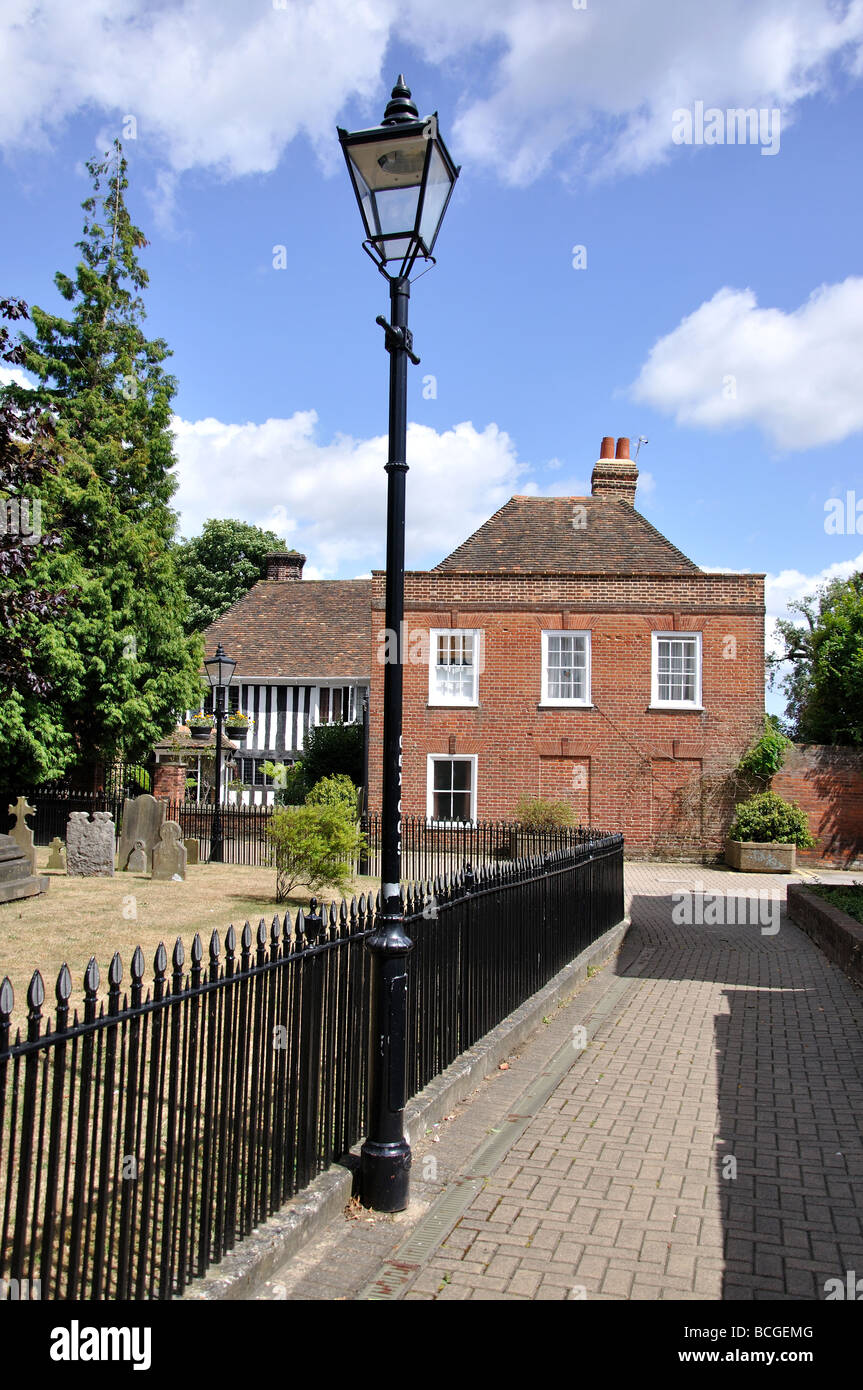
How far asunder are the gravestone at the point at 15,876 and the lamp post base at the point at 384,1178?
9.31 meters

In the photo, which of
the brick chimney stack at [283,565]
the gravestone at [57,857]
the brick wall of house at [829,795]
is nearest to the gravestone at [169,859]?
the gravestone at [57,857]

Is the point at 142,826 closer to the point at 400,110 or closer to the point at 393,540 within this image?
the point at 393,540

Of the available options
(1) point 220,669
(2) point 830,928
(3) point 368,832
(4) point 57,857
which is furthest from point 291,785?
(2) point 830,928

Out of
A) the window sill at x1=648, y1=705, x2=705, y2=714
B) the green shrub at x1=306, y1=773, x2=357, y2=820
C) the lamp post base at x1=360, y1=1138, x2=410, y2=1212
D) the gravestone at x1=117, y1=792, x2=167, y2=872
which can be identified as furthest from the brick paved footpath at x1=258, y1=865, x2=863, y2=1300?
the window sill at x1=648, y1=705, x2=705, y2=714

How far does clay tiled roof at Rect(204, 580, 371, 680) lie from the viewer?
32.3 metres

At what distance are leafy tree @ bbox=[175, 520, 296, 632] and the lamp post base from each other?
40648mm

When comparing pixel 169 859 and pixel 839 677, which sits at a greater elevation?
pixel 839 677

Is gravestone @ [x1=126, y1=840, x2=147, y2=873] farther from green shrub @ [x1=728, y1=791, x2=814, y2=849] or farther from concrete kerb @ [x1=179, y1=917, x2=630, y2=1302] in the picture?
green shrub @ [x1=728, y1=791, x2=814, y2=849]

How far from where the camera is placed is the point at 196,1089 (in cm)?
372

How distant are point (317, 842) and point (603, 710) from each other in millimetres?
12312

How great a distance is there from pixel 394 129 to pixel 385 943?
362 centimetres

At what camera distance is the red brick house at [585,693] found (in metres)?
23.0

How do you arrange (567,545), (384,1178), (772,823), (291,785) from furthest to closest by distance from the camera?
1. (291,785)
2. (567,545)
3. (772,823)
4. (384,1178)

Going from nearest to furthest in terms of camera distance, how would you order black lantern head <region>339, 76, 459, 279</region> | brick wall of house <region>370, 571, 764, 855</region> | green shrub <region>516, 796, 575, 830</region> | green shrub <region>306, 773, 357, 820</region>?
black lantern head <region>339, 76, 459, 279</region> < green shrub <region>306, 773, 357, 820</region> < green shrub <region>516, 796, 575, 830</region> < brick wall of house <region>370, 571, 764, 855</region>
